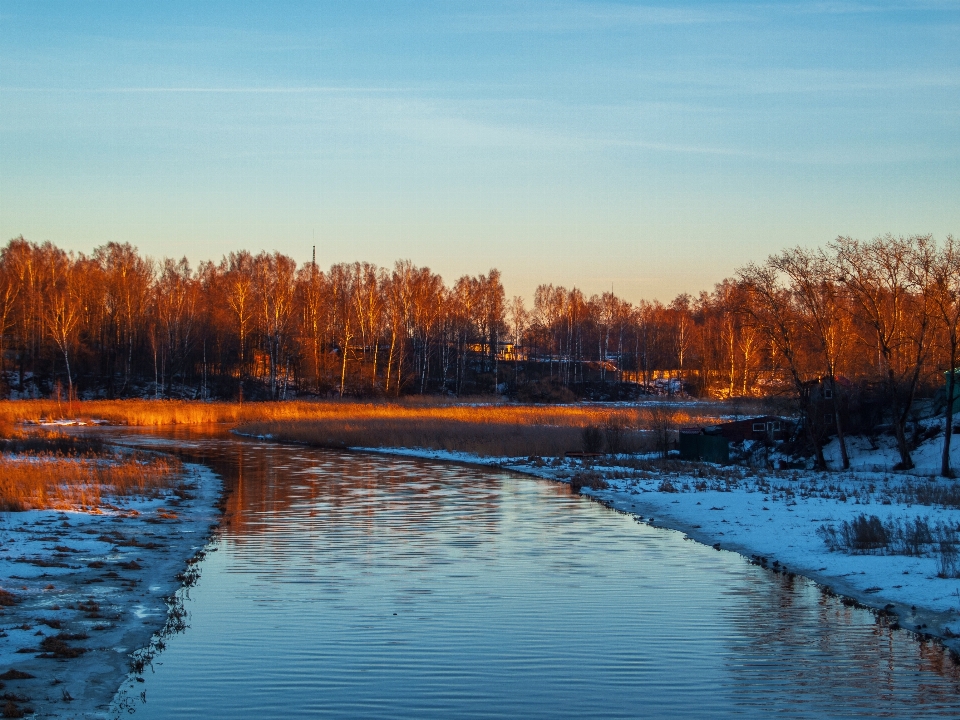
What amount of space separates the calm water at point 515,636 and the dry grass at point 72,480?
15.5ft

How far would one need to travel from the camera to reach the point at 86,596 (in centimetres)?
1235

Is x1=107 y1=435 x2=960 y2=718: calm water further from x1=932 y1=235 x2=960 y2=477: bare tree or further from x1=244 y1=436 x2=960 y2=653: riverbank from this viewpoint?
x1=932 y1=235 x2=960 y2=477: bare tree

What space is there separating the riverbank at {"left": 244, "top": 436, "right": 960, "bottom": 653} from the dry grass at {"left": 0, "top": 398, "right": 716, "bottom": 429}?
47.0 ft

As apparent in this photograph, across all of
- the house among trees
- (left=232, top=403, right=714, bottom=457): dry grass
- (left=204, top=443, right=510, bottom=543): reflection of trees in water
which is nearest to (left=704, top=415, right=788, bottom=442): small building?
the house among trees

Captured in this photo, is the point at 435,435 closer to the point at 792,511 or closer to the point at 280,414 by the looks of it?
the point at 280,414

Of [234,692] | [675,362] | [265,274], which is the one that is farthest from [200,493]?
[675,362]

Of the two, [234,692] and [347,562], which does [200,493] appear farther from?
[234,692]

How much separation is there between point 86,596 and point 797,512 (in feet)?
48.4

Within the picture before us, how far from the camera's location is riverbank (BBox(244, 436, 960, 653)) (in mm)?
12766

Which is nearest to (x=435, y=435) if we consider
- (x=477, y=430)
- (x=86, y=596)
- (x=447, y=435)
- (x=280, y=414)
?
(x=447, y=435)

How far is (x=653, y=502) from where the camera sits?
24.0 m

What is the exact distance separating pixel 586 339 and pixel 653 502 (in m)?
102

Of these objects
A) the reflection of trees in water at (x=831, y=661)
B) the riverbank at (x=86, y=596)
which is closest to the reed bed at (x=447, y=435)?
the riverbank at (x=86, y=596)

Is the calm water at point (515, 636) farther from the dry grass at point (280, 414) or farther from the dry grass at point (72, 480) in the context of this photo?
the dry grass at point (280, 414)
